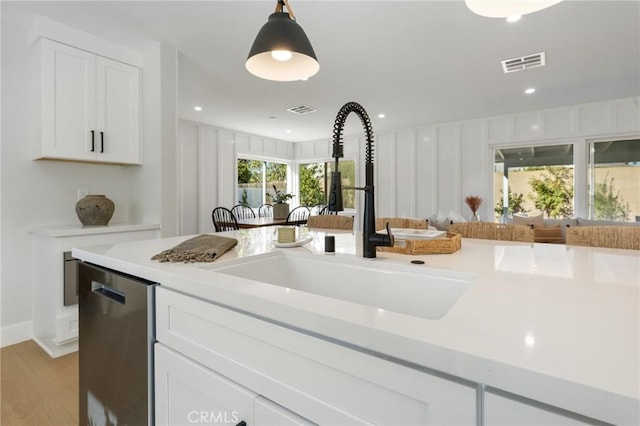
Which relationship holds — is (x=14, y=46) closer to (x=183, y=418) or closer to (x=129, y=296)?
(x=129, y=296)

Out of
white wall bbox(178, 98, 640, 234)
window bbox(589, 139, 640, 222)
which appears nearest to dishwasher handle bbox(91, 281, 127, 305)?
white wall bbox(178, 98, 640, 234)

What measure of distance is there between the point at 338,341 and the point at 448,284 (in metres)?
0.48

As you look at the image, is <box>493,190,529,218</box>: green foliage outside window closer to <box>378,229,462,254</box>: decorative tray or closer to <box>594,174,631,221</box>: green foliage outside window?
<box>594,174,631,221</box>: green foliage outside window

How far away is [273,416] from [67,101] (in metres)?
2.91

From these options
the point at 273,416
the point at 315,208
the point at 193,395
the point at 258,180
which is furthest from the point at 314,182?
the point at 273,416

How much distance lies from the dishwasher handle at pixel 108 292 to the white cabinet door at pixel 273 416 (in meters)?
0.65

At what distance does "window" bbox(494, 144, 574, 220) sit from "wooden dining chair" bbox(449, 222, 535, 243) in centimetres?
446

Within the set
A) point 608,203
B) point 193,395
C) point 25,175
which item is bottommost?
point 193,395

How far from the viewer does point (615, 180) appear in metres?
4.68

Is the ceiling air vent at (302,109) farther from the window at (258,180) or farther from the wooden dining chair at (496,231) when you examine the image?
the wooden dining chair at (496,231)

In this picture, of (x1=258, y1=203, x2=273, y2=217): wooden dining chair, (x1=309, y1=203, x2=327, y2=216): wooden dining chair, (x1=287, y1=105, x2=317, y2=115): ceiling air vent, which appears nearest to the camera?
(x1=287, y1=105, x2=317, y2=115): ceiling air vent

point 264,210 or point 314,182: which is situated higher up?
point 314,182

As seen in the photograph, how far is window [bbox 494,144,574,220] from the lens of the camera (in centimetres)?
505

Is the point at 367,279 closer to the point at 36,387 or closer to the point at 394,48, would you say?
the point at 36,387
